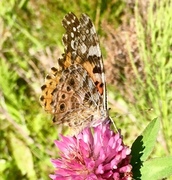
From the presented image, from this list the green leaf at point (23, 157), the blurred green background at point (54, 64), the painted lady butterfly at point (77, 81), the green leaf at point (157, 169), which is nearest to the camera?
the green leaf at point (157, 169)

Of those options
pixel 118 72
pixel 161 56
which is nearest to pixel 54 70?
pixel 161 56

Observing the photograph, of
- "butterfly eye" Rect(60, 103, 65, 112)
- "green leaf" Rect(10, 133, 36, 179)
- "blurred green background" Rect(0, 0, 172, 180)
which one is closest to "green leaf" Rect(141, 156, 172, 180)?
"butterfly eye" Rect(60, 103, 65, 112)

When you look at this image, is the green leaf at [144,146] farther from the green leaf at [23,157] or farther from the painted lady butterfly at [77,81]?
the green leaf at [23,157]

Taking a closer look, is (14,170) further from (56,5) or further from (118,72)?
(56,5)

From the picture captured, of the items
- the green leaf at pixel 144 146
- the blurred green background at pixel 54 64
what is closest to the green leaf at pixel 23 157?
the blurred green background at pixel 54 64

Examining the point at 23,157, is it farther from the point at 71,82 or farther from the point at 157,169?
the point at 157,169
